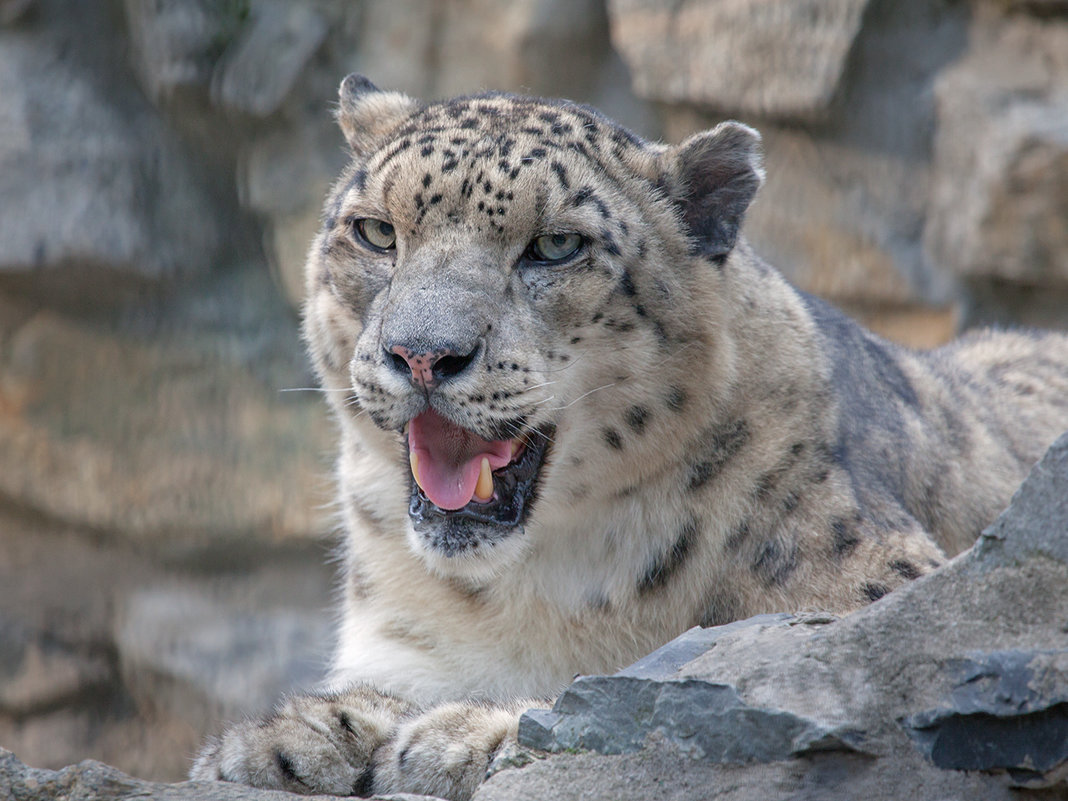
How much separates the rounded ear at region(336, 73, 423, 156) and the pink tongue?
95cm

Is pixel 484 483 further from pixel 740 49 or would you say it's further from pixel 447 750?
pixel 740 49

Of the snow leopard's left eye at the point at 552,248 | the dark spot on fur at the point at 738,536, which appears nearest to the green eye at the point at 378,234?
the snow leopard's left eye at the point at 552,248

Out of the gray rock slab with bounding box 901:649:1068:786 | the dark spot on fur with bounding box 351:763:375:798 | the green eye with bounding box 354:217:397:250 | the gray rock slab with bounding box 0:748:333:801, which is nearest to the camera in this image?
the gray rock slab with bounding box 901:649:1068:786

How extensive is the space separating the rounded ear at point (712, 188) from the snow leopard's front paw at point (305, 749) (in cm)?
132

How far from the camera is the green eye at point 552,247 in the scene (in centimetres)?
295

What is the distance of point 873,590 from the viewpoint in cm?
285

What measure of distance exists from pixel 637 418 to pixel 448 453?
1.45 feet

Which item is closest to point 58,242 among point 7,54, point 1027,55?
point 7,54

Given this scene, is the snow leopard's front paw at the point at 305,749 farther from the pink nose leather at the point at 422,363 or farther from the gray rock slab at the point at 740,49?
the gray rock slab at the point at 740,49

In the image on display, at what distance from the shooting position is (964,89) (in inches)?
223

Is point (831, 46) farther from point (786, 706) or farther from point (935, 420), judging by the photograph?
point (786, 706)

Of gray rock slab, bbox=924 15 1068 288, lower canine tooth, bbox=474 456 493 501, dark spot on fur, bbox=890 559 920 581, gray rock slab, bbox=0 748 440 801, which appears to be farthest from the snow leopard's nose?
gray rock slab, bbox=924 15 1068 288

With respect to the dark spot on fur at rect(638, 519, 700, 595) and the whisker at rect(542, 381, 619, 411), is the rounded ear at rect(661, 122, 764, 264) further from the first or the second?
the dark spot on fur at rect(638, 519, 700, 595)

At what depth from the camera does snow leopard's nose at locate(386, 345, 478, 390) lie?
2641 mm
